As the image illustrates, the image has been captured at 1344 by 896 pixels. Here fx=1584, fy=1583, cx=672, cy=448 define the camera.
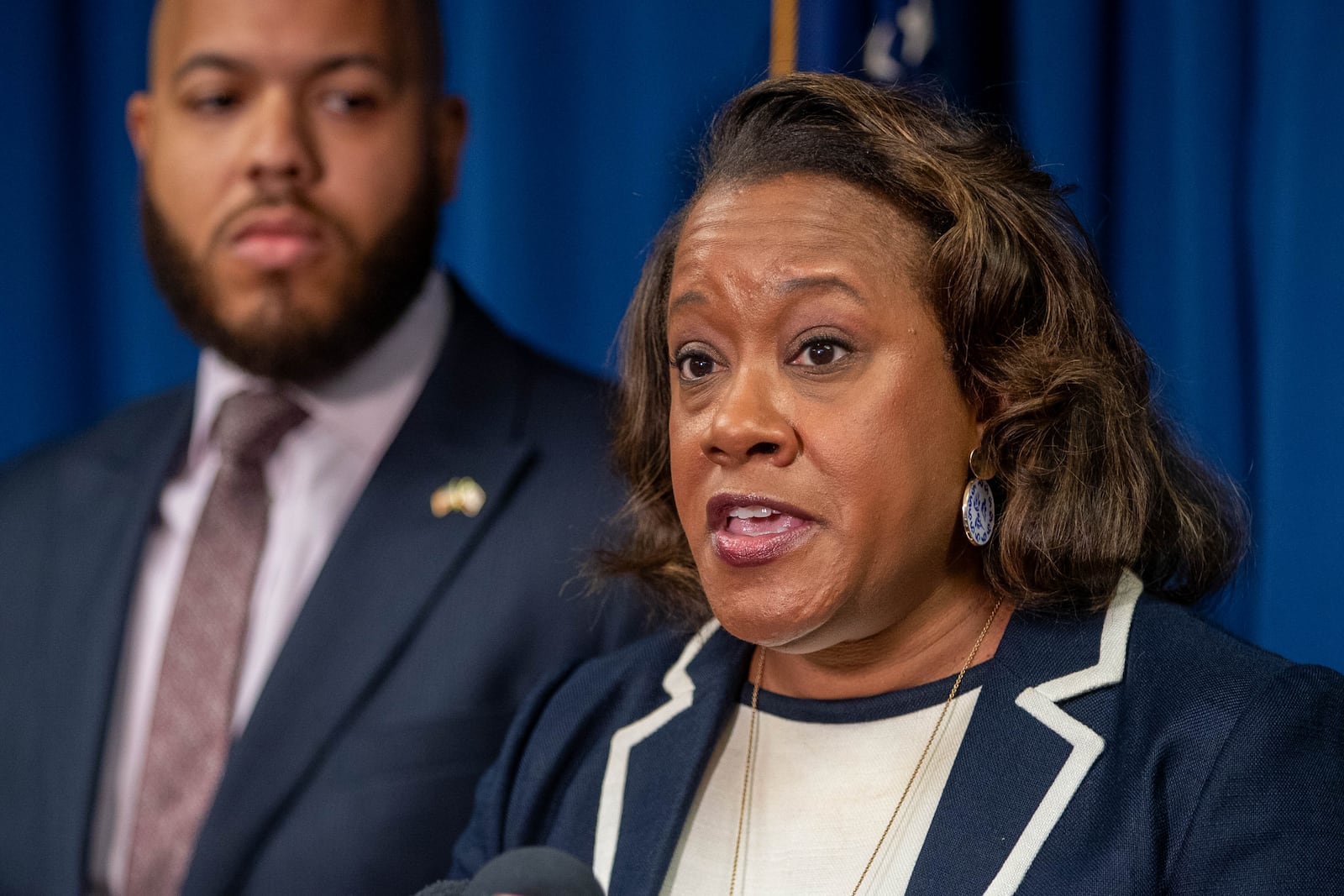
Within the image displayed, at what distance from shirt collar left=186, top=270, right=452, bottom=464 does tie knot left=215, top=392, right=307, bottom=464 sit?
0.02m

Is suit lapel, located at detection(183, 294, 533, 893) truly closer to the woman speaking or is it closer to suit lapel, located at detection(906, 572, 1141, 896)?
the woman speaking

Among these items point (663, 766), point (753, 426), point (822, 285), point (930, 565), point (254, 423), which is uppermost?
point (822, 285)

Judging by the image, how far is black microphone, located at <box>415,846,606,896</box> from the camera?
122 centimetres

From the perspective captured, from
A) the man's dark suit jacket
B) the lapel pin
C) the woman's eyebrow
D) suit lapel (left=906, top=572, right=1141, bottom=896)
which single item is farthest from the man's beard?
suit lapel (left=906, top=572, right=1141, bottom=896)

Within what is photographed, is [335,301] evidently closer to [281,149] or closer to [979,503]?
[281,149]

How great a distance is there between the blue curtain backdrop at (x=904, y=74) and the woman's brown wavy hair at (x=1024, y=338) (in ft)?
0.74

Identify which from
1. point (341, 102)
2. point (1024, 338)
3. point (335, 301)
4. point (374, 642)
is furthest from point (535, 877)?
point (341, 102)

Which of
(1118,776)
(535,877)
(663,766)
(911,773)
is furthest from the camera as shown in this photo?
(663,766)

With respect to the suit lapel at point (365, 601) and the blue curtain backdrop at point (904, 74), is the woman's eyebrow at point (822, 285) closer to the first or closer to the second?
the blue curtain backdrop at point (904, 74)

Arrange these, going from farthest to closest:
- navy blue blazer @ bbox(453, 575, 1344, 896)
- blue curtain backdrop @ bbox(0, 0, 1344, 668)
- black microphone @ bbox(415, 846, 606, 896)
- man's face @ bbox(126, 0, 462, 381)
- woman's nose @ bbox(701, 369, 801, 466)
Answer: man's face @ bbox(126, 0, 462, 381) → blue curtain backdrop @ bbox(0, 0, 1344, 668) → woman's nose @ bbox(701, 369, 801, 466) → navy blue blazer @ bbox(453, 575, 1344, 896) → black microphone @ bbox(415, 846, 606, 896)

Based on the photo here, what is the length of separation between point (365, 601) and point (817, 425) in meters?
0.85

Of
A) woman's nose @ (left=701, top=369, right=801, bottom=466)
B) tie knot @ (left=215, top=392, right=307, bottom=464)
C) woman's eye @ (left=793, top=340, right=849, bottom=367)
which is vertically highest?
woman's eye @ (left=793, top=340, right=849, bottom=367)

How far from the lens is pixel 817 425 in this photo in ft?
5.07

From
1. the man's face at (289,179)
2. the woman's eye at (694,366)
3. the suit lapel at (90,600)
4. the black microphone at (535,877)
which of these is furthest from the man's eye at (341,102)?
the black microphone at (535,877)
